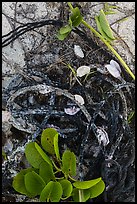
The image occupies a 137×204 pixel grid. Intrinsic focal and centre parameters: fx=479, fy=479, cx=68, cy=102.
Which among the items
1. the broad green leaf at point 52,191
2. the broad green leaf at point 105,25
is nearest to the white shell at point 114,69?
the broad green leaf at point 105,25

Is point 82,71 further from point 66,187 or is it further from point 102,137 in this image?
point 66,187

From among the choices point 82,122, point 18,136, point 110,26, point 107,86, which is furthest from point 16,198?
point 110,26

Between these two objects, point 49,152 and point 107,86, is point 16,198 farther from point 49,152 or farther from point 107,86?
point 107,86

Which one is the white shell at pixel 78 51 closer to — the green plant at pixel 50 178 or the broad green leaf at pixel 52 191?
the green plant at pixel 50 178

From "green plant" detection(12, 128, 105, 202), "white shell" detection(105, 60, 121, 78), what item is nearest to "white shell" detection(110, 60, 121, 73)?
"white shell" detection(105, 60, 121, 78)

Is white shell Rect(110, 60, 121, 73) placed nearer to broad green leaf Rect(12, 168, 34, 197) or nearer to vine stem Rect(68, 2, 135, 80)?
vine stem Rect(68, 2, 135, 80)

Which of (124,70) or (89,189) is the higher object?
(124,70)

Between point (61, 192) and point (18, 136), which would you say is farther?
point (18, 136)
